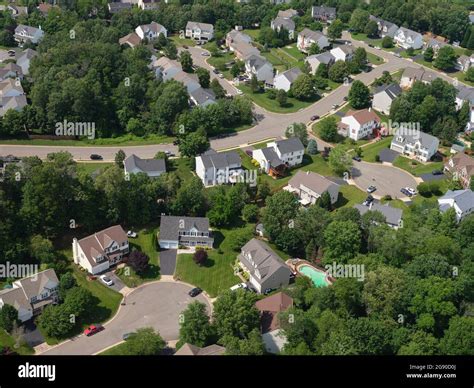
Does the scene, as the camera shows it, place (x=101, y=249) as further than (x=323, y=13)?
No

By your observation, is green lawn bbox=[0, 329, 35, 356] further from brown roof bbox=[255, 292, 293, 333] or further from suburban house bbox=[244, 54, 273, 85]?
suburban house bbox=[244, 54, 273, 85]

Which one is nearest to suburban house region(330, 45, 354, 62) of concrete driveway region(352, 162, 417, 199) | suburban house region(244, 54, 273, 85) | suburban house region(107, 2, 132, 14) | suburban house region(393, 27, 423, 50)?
suburban house region(244, 54, 273, 85)

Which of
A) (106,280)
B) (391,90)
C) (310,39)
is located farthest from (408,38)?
(106,280)

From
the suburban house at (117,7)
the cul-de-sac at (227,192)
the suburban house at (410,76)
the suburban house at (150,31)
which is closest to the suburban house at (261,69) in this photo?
the cul-de-sac at (227,192)

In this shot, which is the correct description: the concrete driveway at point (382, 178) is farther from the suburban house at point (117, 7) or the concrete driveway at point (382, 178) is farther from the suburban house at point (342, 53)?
the suburban house at point (117, 7)

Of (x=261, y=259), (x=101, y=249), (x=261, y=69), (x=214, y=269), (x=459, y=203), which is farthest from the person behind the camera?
(x=261, y=69)

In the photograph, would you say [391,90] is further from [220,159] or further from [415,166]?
[220,159]

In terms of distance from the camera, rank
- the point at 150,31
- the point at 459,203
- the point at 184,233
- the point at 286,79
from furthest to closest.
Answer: the point at 150,31 → the point at 286,79 → the point at 459,203 → the point at 184,233
